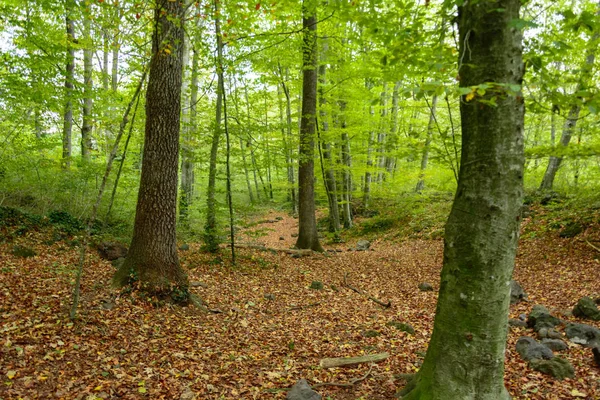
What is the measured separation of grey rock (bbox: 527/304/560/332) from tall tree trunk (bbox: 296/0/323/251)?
246 inches

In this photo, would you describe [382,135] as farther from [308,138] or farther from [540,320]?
[540,320]

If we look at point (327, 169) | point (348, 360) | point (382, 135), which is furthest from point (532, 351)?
point (382, 135)

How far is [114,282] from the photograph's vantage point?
5.45 meters

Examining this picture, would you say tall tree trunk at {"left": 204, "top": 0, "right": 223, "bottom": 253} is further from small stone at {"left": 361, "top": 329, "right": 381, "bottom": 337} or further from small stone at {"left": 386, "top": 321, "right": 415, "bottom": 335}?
small stone at {"left": 386, "top": 321, "right": 415, "bottom": 335}

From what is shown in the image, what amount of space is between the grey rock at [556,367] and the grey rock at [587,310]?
201 centimetres

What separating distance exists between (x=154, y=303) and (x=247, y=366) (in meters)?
2.01

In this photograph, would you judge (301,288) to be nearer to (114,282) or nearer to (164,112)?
(114,282)

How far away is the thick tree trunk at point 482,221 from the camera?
2.39m

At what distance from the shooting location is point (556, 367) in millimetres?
3783

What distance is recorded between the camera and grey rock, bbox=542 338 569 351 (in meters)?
4.35

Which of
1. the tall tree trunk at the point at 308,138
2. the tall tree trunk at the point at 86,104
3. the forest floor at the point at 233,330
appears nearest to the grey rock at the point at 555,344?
the forest floor at the point at 233,330

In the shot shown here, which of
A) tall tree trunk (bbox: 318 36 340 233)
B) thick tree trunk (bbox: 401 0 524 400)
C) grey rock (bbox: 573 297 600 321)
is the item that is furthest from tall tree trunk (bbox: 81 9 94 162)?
grey rock (bbox: 573 297 600 321)

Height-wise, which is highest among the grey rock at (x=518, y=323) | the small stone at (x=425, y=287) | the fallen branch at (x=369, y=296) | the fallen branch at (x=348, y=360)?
the grey rock at (x=518, y=323)

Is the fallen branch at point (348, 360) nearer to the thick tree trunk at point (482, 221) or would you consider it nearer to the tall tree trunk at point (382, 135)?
the thick tree trunk at point (482, 221)
